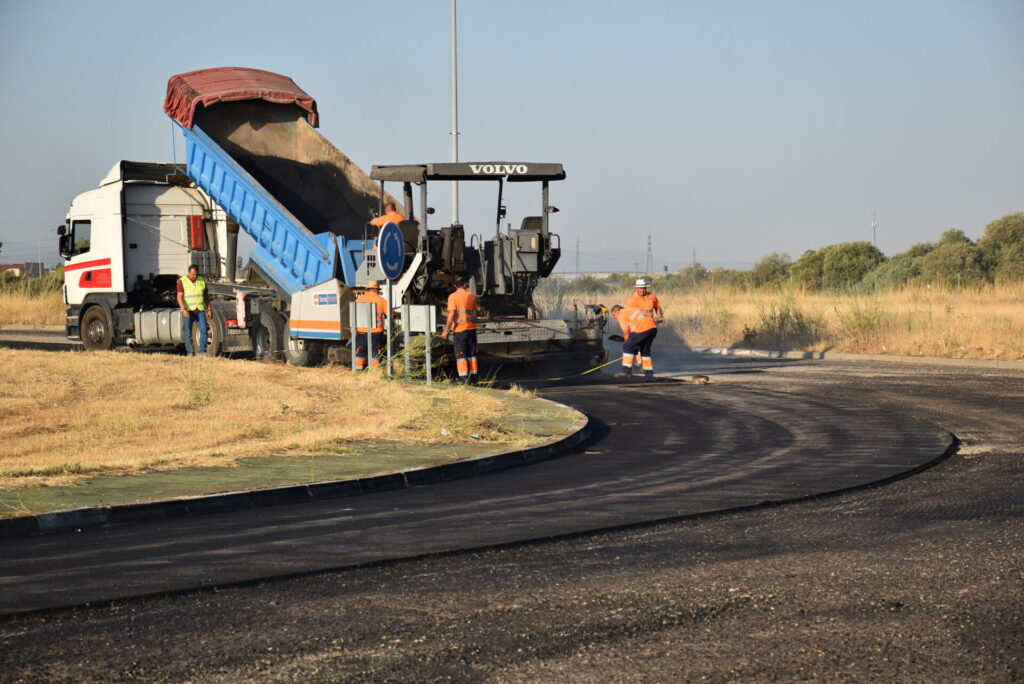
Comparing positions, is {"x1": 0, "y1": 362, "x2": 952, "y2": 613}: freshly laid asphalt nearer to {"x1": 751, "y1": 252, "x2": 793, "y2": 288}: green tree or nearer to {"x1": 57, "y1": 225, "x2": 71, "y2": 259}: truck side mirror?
{"x1": 57, "y1": 225, "x2": 71, "y2": 259}: truck side mirror

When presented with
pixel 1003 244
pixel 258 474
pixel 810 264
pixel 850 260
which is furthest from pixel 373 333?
pixel 810 264

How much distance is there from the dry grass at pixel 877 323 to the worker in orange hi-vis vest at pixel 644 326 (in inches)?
292

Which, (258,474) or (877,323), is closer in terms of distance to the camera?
(258,474)

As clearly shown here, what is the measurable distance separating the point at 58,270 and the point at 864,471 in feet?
142

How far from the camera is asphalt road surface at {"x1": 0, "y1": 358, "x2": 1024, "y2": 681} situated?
4.55m

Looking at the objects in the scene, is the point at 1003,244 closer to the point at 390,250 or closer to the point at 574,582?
the point at 390,250

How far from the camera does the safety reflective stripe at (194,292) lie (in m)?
19.8

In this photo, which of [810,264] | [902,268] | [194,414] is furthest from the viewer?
[810,264]

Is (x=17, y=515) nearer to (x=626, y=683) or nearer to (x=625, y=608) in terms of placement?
(x=625, y=608)

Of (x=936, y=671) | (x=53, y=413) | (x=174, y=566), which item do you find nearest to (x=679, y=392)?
(x=53, y=413)

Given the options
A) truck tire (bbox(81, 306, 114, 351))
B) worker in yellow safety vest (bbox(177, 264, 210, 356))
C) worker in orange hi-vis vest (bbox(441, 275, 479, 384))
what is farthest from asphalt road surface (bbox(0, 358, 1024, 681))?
truck tire (bbox(81, 306, 114, 351))

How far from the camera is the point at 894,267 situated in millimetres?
55375

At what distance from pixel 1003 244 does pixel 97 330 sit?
149ft

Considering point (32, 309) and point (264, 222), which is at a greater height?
point (264, 222)
